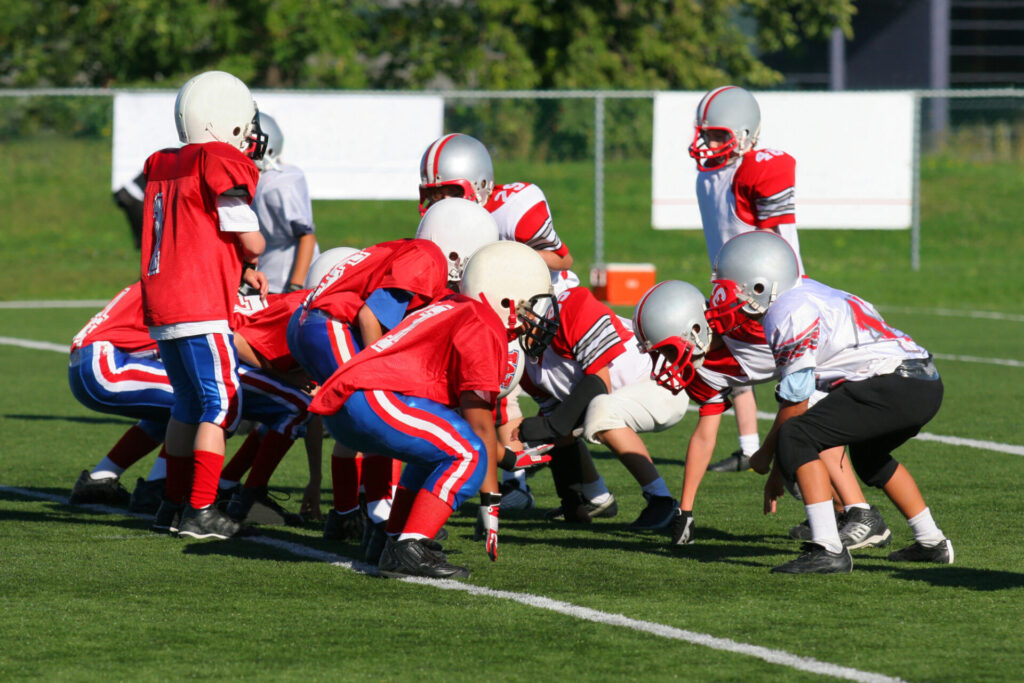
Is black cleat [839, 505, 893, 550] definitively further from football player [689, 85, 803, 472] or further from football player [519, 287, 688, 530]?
football player [689, 85, 803, 472]

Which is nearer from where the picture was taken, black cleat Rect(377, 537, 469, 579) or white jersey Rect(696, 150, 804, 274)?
black cleat Rect(377, 537, 469, 579)

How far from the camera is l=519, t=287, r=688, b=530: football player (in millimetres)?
6387

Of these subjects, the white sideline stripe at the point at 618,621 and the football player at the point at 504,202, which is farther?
the football player at the point at 504,202

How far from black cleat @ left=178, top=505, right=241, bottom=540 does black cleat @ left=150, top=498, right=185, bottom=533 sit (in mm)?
154

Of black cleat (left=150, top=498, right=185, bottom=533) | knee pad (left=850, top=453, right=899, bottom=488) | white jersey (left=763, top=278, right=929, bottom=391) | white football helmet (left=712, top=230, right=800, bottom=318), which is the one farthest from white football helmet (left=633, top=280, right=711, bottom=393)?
black cleat (left=150, top=498, right=185, bottom=533)

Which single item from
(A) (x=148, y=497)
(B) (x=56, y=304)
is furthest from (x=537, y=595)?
(B) (x=56, y=304)

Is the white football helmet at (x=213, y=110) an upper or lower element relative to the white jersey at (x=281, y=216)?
upper

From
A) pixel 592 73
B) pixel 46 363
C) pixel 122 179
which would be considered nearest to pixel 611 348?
pixel 46 363

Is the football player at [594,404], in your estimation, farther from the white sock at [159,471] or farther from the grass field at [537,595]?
the white sock at [159,471]

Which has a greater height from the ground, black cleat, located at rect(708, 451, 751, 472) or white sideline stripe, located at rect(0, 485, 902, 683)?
white sideline stripe, located at rect(0, 485, 902, 683)

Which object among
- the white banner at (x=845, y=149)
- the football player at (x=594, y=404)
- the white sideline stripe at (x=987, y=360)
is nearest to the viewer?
the football player at (x=594, y=404)

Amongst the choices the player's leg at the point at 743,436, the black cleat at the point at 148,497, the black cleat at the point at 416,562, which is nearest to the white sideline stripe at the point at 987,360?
the player's leg at the point at 743,436

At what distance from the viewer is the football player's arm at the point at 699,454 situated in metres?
6.12

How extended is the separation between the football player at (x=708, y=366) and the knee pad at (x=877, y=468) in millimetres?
116
